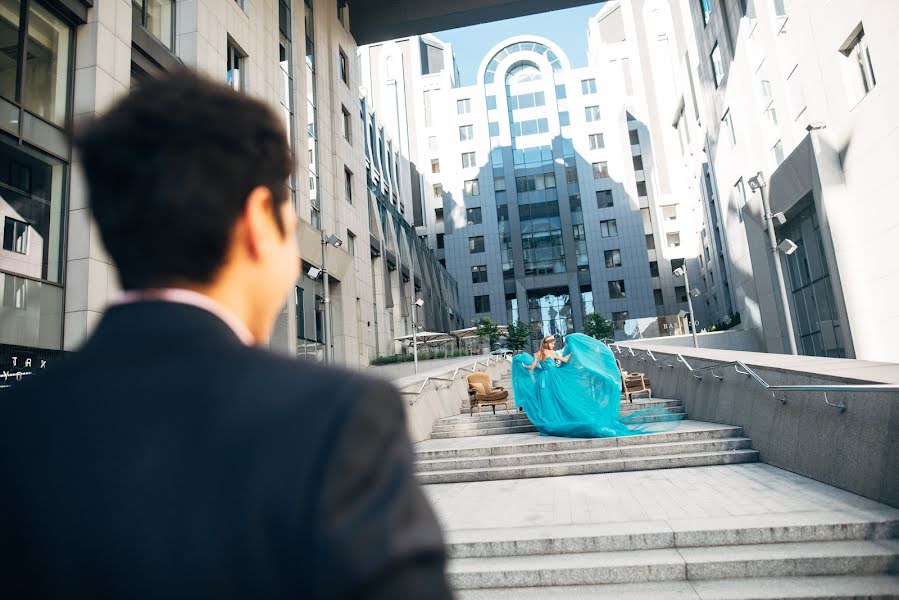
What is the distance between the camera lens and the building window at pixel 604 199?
200ft

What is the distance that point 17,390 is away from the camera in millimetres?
925

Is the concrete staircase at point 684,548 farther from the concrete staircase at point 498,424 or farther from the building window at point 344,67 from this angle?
the building window at point 344,67

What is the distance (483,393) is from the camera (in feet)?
48.1

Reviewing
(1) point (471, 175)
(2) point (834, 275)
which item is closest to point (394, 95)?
(1) point (471, 175)

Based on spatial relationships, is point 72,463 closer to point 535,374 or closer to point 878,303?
point 535,374

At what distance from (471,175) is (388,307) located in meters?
29.6

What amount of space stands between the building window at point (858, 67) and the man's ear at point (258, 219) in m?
20.2

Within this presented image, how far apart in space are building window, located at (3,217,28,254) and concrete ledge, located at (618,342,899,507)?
529 inches

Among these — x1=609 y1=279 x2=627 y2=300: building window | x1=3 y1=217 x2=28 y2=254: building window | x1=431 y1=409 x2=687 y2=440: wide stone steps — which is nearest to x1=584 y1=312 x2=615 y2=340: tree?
x1=609 y1=279 x2=627 y2=300: building window

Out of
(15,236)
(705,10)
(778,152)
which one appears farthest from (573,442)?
(705,10)

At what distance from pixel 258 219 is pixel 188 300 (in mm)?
207

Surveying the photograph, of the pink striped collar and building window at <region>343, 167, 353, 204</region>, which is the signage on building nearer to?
the pink striped collar

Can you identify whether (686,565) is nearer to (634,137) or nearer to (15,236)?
(15,236)

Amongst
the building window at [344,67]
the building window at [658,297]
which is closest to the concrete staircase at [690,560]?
the building window at [344,67]
